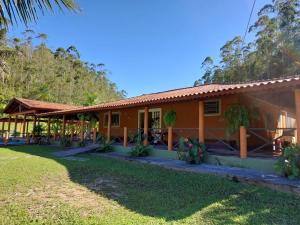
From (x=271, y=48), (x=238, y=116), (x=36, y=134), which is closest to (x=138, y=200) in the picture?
(x=238, y=116)

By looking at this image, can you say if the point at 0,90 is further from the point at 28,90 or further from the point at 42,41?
the point at 42,41

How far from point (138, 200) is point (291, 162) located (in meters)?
3.74

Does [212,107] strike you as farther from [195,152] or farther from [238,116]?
[195,152]

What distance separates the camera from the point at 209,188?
5750 millimetres

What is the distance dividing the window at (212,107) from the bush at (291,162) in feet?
16.4

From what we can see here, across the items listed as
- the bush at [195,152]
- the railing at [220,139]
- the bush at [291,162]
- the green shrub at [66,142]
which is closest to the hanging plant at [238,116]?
the railing at [220,139]

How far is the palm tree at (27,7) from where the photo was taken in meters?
2.06

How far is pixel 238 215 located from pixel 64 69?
5212cm

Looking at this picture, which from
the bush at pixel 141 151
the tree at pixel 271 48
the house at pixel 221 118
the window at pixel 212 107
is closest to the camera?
the house at pixel 221 118

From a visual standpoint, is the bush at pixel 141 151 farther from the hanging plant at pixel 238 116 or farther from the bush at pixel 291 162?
the bush at pixel 291 162

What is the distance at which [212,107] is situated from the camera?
11.0 m

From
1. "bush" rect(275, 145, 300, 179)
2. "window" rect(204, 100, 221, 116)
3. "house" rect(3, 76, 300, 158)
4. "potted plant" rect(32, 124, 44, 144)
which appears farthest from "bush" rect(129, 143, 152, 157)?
"potted plant" rect(32, 124, 44, 144)

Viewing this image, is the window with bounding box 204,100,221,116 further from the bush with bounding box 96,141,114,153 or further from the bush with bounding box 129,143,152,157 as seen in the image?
the bush with bounding box 96,141,114,153

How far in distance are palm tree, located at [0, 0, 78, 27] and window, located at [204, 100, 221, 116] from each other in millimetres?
9408
